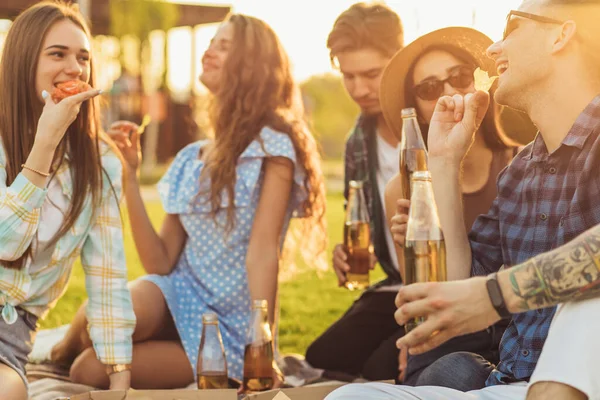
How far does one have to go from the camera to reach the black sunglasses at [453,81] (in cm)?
368

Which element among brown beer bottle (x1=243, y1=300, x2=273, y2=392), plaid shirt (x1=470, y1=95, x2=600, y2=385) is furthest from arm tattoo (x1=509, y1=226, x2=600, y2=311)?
brown beer bottle (x1=243, y1=300, x2=273, y2=392)

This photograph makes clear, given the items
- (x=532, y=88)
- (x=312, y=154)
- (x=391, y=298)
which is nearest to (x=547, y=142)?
(x=532, y=88)

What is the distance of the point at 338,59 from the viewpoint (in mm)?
4910

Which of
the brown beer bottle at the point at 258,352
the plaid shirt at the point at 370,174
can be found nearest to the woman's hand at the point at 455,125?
the brown beer bottle at the point at 258,352

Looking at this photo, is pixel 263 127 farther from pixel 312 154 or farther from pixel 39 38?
pixel 39 38

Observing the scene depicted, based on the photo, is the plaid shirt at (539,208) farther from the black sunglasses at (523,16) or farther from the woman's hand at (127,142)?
the woman's hand at (127,142)

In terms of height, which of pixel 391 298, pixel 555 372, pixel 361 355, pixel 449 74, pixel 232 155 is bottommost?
pixel 361 355

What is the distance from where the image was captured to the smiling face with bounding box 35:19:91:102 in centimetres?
369

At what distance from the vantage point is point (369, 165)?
4.99 metres

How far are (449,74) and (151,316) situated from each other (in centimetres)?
191

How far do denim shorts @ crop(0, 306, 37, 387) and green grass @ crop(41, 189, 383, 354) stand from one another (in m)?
2.24

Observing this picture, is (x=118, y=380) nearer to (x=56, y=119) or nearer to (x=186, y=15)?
(x=56, y=119)

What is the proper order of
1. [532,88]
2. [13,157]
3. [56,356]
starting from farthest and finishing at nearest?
[56,356] < [13,157] < [532,88]

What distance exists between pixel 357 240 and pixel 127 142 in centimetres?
128
